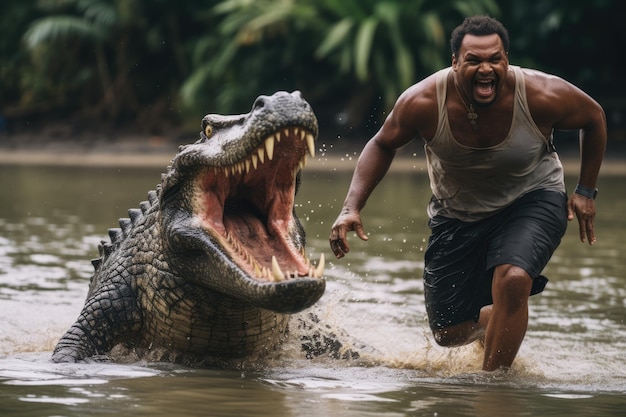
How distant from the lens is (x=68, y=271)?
895 cm

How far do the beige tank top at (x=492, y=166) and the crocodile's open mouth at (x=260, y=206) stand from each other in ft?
2.54

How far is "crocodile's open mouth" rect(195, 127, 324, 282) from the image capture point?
506 cm

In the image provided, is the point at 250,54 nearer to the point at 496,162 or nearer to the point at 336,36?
the point at 336,36

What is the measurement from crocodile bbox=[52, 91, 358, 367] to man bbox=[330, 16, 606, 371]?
39 centimetres

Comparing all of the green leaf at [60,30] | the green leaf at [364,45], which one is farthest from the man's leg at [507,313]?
the green leaf at [60,30]

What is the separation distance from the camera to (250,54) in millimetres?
24797

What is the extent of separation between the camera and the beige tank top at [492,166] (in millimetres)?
5391

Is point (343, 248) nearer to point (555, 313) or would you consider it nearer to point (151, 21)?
point (555, 313)

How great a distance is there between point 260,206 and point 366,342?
1.46m

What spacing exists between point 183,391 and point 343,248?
114 cm

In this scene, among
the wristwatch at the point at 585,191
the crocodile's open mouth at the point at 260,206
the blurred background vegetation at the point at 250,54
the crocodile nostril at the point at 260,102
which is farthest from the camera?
the blurred background vegetation at the point at 250,54

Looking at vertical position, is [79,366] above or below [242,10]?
below

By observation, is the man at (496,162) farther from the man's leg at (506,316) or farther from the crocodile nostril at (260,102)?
the crocodile nostril at (260,102)

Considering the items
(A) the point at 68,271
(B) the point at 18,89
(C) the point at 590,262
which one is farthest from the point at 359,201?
(B) the point at 18,89
